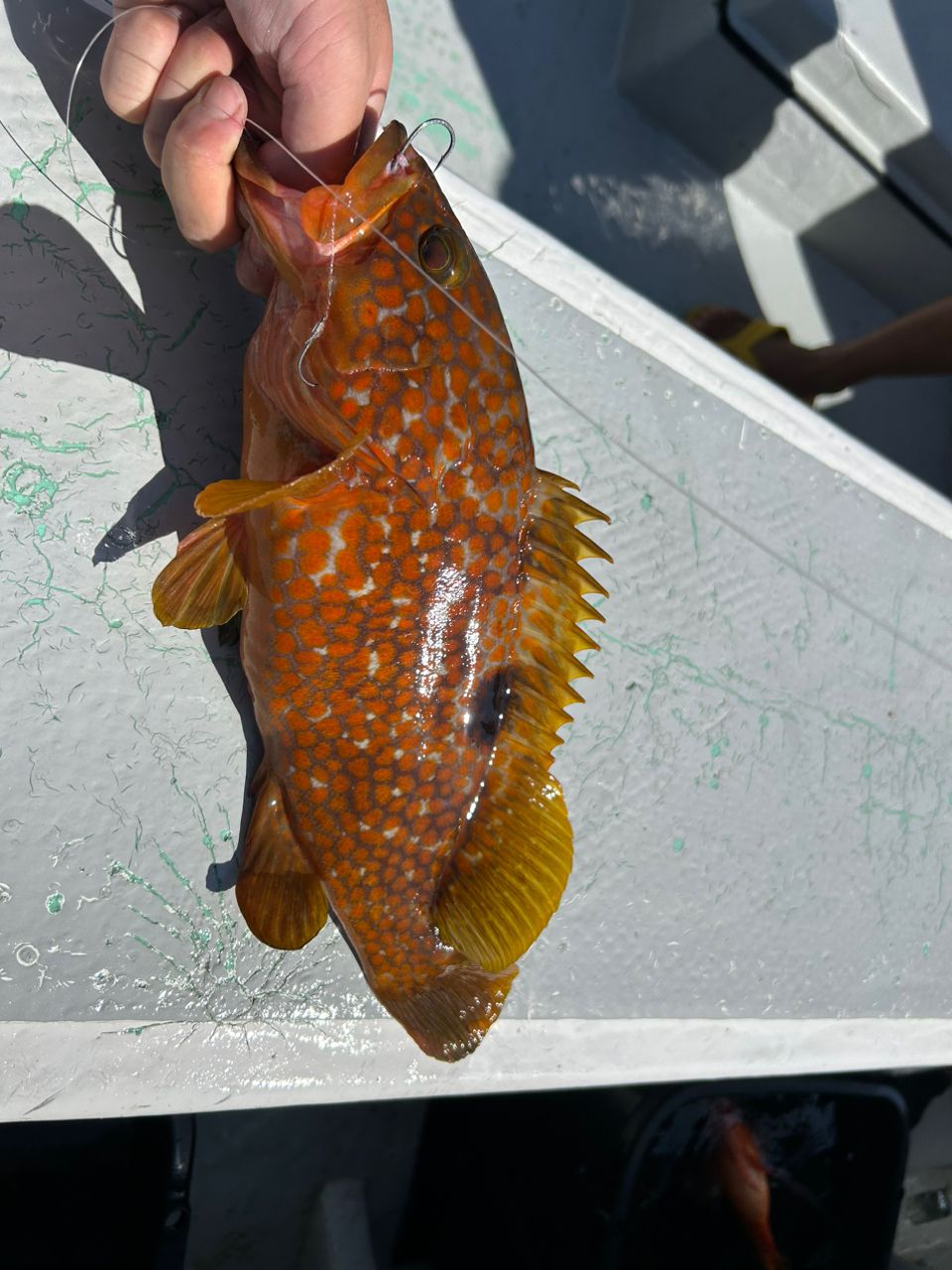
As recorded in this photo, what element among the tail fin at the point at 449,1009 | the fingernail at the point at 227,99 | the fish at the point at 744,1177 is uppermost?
the fingernail at the point at 227,99

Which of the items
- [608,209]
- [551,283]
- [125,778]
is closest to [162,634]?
[125,778]

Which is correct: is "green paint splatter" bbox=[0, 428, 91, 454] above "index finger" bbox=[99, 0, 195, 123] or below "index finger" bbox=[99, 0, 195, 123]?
below

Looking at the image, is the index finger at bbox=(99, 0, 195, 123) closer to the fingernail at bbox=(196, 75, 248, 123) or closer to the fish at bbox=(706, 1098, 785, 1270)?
the fingernail at bbox=(196, 75, 248, 123)

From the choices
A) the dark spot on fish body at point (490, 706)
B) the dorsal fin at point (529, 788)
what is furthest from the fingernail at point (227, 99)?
the dark spot on fish body at point (490, 706)

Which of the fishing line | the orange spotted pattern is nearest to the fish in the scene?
the fishing line

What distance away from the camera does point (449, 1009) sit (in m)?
1.40

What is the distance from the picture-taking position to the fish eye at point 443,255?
116 centimetres

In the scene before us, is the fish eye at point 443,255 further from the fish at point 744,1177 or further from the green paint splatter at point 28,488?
the fish at point 744,1177

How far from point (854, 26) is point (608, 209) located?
0.81 metres

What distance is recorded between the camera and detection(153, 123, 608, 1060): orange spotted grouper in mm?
1150

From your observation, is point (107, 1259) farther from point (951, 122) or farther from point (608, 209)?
point (951, 122)

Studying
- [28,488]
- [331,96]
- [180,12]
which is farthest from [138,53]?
[28,488]

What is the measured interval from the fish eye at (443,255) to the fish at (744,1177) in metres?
2.20

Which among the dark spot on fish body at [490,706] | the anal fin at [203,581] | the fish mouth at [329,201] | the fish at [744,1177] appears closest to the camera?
the fish mouth at [329,201]
